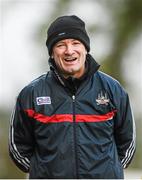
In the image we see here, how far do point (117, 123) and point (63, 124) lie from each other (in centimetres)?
53

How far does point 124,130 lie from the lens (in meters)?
5.73

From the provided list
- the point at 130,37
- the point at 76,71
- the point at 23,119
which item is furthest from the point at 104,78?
the point at 130,37

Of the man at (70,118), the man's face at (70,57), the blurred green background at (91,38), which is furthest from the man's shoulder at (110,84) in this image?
the blurred green background at (91,38)

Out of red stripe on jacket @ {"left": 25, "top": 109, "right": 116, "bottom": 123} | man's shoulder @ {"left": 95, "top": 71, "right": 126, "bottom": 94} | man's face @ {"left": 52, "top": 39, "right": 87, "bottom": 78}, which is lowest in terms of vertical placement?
red stripe on jacket @ {"left": 25, "top": 109, "right": 116, "bottom": 123}

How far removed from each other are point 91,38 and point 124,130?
53.7ft

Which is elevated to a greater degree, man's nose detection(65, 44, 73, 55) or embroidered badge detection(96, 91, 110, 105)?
man's nose detection(65, 44, 73, 55)

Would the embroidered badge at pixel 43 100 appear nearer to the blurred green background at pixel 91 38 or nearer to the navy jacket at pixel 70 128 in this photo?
the navy jacket at pixel 70 128

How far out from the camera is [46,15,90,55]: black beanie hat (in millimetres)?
5566

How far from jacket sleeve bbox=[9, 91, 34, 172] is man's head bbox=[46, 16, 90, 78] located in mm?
452

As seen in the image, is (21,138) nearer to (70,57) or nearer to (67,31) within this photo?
(70,57)

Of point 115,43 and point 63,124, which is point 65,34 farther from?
point 115,43

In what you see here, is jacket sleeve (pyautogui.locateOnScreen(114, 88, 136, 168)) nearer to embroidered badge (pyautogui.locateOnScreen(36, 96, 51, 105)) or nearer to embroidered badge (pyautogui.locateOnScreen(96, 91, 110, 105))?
embroidered badge (pyautogui.locateOnScreen(96, 91, 110, 105))

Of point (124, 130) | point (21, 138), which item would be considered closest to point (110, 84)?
point (124, 130)

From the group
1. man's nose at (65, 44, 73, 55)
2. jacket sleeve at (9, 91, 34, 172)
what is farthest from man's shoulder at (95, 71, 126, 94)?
jacket sleeve at (9, 91, 34, 172)
